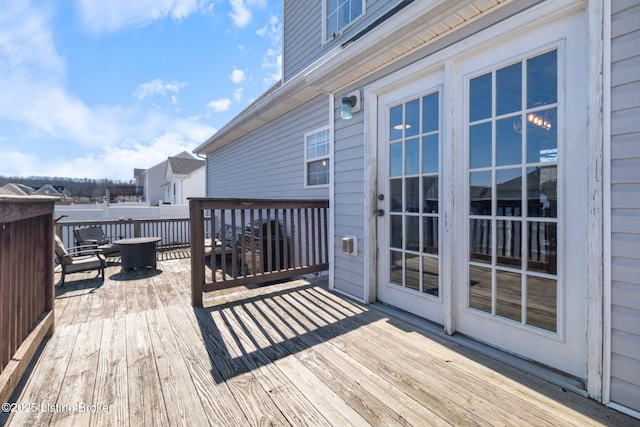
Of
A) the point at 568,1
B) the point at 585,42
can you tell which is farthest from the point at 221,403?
the point at 568,1

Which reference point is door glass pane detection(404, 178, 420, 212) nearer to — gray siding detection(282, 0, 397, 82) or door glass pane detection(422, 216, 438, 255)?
door glass pane detection(422, 216, 438, 255)

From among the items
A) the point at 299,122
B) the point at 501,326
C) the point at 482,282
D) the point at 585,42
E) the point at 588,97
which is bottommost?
the point at 501,326

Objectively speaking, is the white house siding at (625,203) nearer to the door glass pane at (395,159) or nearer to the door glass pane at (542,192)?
the door glass pane at (542,192)

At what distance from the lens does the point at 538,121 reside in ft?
5.88

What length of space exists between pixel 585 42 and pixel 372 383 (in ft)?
7.60

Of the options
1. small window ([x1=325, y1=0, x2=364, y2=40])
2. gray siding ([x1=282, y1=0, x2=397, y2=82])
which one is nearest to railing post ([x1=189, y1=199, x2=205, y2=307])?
gray siding ([x1=282, y1=0, x2=397, y2=82])

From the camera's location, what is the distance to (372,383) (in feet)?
5.37

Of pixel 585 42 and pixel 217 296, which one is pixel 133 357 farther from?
pixel 585 42

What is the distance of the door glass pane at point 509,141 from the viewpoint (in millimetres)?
1880

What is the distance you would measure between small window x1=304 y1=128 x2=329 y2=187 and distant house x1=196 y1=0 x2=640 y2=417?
1142 mm

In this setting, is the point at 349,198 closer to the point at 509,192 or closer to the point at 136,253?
the point at 509,192

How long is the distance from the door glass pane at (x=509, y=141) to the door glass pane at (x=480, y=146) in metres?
0.07

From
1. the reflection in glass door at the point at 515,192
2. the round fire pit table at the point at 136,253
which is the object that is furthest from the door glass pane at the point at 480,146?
the round fire pit table at the point at 136,253

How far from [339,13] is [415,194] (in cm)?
409
